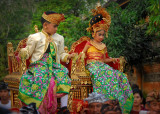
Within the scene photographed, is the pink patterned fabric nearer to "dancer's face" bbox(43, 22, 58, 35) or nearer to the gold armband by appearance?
the gold armband

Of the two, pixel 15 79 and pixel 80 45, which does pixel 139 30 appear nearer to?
pixel 80 45

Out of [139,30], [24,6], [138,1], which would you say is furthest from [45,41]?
[24,6]

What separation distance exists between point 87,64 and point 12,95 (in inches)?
78.1

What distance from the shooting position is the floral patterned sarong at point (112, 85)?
601 centimetres

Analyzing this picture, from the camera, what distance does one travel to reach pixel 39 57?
5.69 metres

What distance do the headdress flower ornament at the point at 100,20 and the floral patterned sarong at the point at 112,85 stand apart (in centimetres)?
100

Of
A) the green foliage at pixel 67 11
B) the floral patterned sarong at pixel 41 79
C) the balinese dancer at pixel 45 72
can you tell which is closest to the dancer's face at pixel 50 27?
the balinese dancer at pixel 45 72

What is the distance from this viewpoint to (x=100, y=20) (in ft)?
22.4

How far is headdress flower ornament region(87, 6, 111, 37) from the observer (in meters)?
6.72

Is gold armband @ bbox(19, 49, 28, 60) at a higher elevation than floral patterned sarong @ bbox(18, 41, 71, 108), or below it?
higher

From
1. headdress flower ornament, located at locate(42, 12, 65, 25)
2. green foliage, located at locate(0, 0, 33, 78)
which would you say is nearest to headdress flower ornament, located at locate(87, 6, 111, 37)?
headdress flower ornament, located at locate(42, 12, 65, 25)

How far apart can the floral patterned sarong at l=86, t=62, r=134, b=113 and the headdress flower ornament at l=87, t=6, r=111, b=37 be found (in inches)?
39.5

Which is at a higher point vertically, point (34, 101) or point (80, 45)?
point (80, 45)

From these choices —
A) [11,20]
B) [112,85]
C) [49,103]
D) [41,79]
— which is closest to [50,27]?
[41,79]
